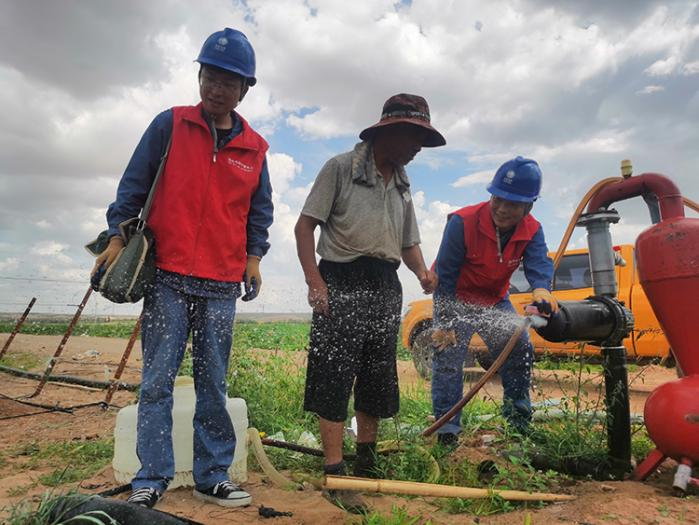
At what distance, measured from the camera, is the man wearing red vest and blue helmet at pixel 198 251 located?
2576 mm

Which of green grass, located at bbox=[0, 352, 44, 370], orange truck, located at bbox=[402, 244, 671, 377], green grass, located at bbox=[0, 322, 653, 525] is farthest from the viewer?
green grass, located at bbox=[0, 352, 44, 370]

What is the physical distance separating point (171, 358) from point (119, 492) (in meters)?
0.75

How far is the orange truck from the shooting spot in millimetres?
6441

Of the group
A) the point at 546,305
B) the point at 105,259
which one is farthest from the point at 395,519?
the point at 105,259

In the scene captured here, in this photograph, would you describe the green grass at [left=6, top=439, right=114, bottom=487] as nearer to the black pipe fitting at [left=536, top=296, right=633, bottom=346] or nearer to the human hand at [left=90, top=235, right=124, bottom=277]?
the human hand at [left=90, top=235, right=124, bottom=277]

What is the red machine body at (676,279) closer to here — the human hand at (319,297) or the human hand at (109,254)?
the human hand at (319,297)

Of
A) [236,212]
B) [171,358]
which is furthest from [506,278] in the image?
[171,358]

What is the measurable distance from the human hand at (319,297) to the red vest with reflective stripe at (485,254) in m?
1.20

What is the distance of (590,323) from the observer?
9.18 ft

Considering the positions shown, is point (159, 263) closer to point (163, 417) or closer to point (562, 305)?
point (163, 417)

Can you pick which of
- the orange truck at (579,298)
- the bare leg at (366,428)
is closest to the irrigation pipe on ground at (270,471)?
the bare leg at (366,428)

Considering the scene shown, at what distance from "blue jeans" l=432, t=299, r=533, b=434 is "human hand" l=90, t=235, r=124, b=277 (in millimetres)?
2019

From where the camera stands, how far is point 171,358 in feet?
8.50

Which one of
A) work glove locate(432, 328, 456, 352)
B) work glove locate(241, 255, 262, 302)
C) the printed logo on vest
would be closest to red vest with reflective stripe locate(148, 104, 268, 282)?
the printed logo on vest
